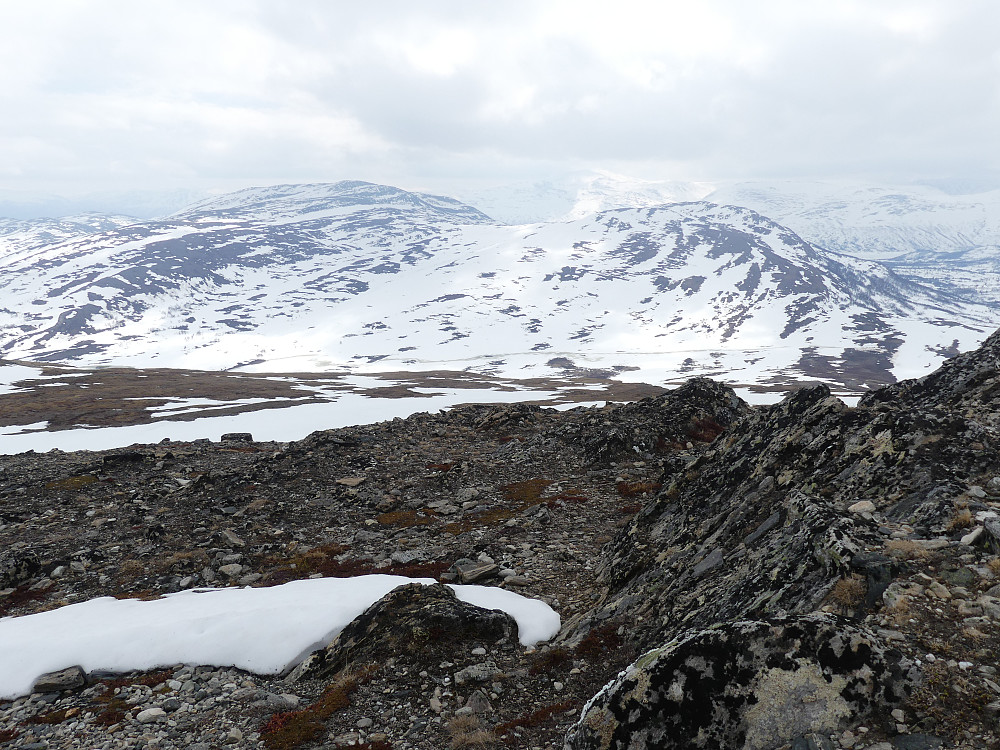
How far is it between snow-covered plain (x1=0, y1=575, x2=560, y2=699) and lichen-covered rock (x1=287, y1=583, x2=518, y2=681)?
1.89 feet

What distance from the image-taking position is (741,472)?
15711 millimetres

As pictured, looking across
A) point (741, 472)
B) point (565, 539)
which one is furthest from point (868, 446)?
point (565, 539)

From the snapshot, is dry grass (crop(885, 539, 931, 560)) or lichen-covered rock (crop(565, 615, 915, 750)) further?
dry grass (crop(885, 539, 931, 560))

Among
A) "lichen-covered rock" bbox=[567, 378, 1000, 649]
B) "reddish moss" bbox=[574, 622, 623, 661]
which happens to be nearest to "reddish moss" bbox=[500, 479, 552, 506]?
"lichen-covered rock" bbox=[567, 378, 1000, 649]

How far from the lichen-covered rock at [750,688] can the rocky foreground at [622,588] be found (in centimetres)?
2

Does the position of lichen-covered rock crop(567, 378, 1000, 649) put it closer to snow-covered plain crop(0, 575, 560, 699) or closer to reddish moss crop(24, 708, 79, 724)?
snow-covered plain crop(0, 575, 560, 699)

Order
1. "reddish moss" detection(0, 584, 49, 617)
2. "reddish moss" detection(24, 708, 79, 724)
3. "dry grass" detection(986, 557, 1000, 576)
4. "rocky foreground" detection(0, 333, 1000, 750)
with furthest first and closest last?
"reddish moss" detection(0, 584, 49, 617) → "reddish moss" detection(24, 708, 79, 724) → "dry grass" detection(986, 557, 1000, 576) → "rocky foreground" detection(0, 333, 1000, 750)

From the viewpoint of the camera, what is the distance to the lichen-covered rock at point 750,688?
600 centimetres

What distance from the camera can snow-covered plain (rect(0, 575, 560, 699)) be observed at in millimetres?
11539

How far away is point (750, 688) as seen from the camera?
20.8 feet

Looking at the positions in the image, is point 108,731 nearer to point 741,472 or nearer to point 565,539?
point 565,539

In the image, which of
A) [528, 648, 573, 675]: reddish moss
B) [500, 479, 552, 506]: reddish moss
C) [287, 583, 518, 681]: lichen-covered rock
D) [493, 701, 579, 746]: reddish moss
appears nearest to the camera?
[493, 701, 579, 746]: reddish moss

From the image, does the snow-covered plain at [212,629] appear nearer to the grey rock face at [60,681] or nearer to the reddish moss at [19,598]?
the grey rock face at [60,681]

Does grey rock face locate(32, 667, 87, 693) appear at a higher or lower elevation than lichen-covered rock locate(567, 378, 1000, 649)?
lower
